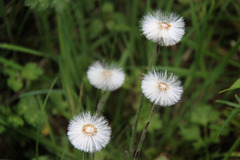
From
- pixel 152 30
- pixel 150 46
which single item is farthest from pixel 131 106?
pixel 152 30

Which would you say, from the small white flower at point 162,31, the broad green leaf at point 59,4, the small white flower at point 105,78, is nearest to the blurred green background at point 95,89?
the broad green leaf at point 59,4

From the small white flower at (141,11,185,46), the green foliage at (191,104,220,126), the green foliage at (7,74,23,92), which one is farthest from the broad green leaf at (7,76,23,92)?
the green foliage at (191,104,220,126)

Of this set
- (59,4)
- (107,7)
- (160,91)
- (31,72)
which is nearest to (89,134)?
(160,91)

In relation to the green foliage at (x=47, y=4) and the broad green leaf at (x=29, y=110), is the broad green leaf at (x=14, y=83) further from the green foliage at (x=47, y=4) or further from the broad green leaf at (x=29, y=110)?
the green foliage at (x=47, y=4)

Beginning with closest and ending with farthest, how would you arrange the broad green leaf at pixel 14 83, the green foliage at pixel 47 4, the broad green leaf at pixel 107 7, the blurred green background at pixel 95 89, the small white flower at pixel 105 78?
the small white flower at pixel 105 78
the green foliage at pixel 47 4
the blurred green background at pixel 95 89
the broad green leaf at pixel 14 83
the broad green leaf at pixel 107 7

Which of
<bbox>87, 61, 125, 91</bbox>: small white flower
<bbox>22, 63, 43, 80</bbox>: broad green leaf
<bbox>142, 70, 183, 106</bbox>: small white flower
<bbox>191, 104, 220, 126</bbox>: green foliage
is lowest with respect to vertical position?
<bbox>142, 70, 183, 106</bbox>: small white flower

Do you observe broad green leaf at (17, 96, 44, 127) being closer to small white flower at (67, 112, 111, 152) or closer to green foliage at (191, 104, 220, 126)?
small white flower at (67, 112, 111, 152)
